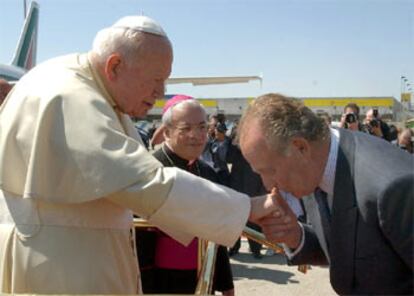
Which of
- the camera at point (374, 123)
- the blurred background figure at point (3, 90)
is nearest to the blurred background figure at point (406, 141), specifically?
the camera at point (374, 123)

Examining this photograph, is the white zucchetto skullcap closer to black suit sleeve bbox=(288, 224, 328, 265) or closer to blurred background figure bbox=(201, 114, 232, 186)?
black suit sleeve bbox=(288, 224, 328, 265)

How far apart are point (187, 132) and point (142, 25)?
1237mm

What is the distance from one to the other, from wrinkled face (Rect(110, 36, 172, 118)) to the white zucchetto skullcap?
49mm

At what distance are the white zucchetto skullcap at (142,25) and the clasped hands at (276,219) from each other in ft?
2.42

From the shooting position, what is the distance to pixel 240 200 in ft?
6.04

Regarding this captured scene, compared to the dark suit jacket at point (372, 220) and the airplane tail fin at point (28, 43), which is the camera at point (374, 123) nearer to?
the dark suit jacket at point (372, 220)

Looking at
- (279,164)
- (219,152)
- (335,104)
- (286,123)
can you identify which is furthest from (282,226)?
(335,104)

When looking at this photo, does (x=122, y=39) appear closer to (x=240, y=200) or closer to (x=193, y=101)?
(x=240, y=200)

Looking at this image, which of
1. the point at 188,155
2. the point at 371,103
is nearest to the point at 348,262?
the point at 188,155

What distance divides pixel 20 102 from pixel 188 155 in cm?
138

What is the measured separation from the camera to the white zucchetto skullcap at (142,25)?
2.00 metres

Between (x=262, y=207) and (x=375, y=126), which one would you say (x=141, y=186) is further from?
(x=375, y=126)

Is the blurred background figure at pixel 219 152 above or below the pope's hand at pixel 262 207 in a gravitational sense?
below

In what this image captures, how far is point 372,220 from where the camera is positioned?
1617mm
